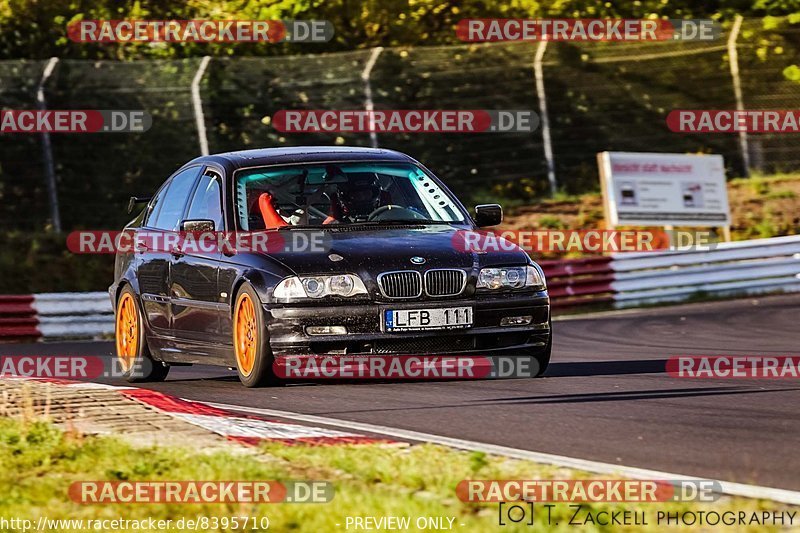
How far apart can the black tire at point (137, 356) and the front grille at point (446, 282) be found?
292 centimetres

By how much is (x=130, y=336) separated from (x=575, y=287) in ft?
29.9

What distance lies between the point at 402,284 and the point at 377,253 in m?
0.27

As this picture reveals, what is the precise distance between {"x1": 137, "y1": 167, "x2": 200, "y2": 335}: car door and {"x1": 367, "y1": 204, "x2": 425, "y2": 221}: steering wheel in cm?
162

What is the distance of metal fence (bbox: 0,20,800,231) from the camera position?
23.2 m

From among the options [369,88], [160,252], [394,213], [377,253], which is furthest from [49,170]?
[377,253]

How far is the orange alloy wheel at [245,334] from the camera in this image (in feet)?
32.9

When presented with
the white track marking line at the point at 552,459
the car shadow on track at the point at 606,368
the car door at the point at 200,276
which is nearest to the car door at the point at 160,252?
the car door at the point at 200,276

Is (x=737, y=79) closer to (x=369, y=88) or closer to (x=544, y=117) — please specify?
(x=544, y=117)

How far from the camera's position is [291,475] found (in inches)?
244

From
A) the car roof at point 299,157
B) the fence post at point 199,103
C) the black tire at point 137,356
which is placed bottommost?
the black tire at point 137,356

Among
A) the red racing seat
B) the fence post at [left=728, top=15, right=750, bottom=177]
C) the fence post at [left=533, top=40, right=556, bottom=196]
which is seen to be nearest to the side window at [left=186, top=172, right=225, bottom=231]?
the red racing seat

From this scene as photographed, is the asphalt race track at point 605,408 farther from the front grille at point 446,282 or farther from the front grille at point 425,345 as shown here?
the front grille at point 446,282

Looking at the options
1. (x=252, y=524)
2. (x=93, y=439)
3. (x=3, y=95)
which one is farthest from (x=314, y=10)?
(x=252, y=524)

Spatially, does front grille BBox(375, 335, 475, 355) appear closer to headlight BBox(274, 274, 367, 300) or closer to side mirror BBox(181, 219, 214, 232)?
headlight BBox(274, 274, 367, 300)
